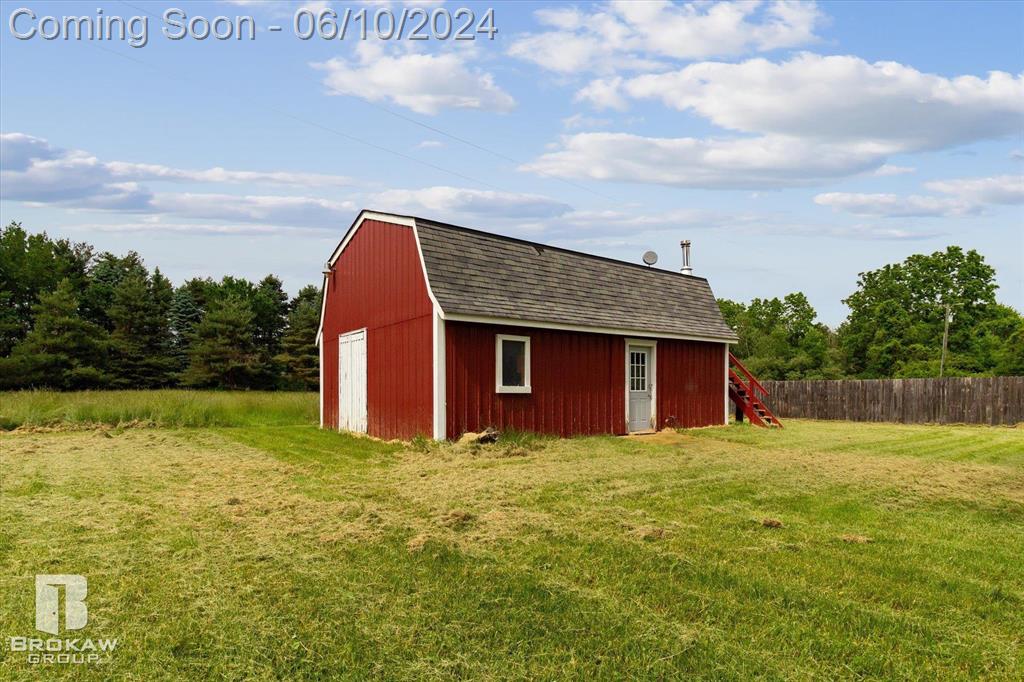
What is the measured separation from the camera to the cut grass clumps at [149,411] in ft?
53.9

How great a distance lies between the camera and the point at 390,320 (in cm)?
1457

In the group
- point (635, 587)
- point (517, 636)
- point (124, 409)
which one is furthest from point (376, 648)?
point (124, 409)

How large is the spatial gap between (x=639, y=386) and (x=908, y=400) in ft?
41.9

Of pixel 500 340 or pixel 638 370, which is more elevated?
pixel 500 340

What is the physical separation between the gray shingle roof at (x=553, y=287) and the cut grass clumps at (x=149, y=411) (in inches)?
334

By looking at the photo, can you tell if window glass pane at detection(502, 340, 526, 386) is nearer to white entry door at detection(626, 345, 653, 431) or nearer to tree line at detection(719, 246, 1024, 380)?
white entry door at detection(626, 345, 653, 431)

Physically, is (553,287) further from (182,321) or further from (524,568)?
(182,321)

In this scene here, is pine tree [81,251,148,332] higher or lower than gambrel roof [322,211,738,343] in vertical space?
higher

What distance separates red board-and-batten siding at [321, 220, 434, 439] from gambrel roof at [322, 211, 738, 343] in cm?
52

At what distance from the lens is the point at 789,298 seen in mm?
50188

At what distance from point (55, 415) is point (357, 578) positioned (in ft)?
53.1

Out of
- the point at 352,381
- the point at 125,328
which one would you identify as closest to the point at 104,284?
the point at 125,328

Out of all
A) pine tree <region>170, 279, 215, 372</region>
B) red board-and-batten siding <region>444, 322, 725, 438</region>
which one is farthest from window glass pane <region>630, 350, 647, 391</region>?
pine tree <region>170, 279, 215, 372</region>

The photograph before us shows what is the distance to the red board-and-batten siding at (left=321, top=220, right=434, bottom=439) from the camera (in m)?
13.1
